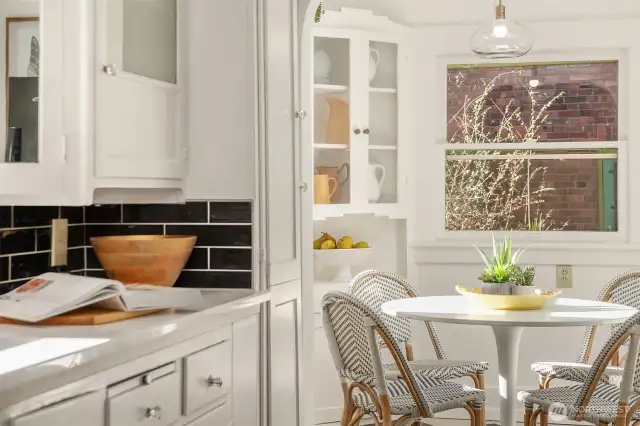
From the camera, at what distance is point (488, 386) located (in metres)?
5.09

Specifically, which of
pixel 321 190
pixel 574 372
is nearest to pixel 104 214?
pixel 321 190

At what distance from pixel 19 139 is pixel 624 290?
3.00 meters

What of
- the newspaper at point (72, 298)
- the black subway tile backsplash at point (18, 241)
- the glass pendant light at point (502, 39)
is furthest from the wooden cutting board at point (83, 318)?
the glass pendant light at point (502, 39)

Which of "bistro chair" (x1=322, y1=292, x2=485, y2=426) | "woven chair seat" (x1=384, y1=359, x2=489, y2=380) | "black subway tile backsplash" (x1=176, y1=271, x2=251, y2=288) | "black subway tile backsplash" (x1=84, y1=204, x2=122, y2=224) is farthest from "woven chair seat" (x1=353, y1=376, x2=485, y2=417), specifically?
"black subway tile backsplash" (x1=84, y1=204, x2=122, y2=224)

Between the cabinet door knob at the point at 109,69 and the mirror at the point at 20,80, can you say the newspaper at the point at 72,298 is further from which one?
the cabinet door knob at the point at 109,69

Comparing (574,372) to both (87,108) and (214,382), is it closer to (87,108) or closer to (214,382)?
(214,382)

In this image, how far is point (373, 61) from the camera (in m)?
5.00

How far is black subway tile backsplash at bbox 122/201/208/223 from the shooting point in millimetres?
3115

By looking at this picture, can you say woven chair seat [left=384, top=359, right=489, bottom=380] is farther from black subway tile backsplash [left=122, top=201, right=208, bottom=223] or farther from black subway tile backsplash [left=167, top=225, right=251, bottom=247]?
black subway tile backsplash [left=122, top=201, right=208, bottom=223]

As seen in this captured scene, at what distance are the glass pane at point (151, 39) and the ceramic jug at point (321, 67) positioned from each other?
6.32 ft

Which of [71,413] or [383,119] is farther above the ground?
[383,119]

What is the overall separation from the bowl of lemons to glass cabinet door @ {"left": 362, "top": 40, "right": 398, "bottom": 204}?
28cm

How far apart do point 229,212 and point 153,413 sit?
1.05 m

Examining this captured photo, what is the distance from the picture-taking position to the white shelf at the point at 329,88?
4.88 meters
